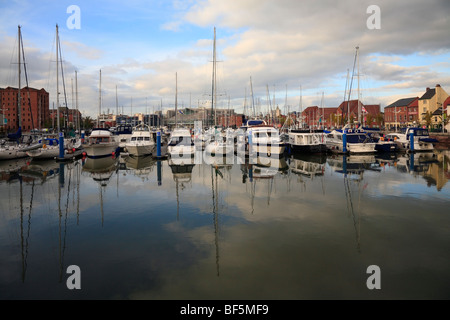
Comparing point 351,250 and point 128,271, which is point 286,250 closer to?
point 351,250

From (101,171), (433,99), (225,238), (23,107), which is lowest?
(225,238)

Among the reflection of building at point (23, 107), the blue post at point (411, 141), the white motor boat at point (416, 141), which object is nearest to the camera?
the blue post at point (411, 141)

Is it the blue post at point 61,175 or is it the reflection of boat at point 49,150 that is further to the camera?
the reflection of boat at point 49,150

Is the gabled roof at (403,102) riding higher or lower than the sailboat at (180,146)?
higher

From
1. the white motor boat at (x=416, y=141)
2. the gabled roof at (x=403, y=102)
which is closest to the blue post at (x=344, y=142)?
the white motor boat at (x=416, y=141)

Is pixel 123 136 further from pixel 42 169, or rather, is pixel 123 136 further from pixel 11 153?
pixel 42 169

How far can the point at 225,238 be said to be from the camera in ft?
34.6

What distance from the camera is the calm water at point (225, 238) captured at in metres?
7.37

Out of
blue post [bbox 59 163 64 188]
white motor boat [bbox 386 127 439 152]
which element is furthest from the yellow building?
blue post [bbox 59 163 64 188]

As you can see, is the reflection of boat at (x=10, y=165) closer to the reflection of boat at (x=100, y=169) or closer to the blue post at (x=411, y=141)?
the reflection of boat at (x=100, y=169)

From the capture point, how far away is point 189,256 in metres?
9.05

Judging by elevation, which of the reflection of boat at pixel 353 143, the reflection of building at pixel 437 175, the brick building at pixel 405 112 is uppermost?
the brick building at pixel 405 112

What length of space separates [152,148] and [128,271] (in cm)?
2965

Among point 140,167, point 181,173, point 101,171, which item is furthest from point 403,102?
point 101,171
